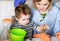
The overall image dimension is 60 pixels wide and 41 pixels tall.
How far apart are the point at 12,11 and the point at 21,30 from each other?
0.62 m

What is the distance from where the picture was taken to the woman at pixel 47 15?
1867 mm

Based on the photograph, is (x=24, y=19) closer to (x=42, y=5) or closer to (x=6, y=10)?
(x=42, y=5)

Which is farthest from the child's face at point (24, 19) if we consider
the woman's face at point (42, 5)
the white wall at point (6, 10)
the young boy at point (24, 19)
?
the white wall at point (6, 10)

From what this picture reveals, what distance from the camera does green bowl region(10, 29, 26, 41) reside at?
1.51 metres

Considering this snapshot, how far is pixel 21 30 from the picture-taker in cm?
163

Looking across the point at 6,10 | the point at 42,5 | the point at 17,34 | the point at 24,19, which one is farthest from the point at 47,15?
the point at 6,10

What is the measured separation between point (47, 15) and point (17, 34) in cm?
42

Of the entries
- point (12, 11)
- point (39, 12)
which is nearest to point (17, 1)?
point (39, 12)

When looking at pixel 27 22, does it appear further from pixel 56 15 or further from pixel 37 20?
pixel 56 15

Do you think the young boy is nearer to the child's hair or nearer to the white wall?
the child's hair

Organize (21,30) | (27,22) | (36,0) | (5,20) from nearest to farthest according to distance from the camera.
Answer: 1. (21,30)
2. (27,22)
3. (36,0)
4. (5,20)

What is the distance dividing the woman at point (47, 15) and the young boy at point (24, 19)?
16 cm

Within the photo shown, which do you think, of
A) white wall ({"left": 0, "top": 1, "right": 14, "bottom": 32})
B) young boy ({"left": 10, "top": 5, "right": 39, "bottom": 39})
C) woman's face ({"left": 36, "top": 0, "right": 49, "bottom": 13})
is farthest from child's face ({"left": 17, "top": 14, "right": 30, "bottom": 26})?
white wall ({"left": 0, "top": 1, "right": 14, "bottom": 32})

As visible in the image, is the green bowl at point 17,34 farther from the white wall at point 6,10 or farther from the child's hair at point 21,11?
the white wall at point 6,10
